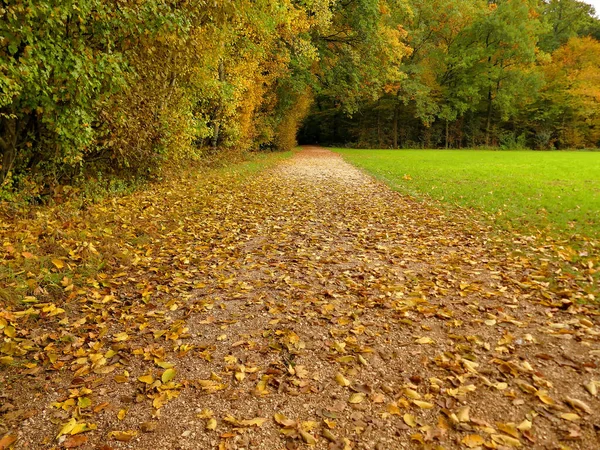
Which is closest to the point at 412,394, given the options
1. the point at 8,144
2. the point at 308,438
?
the point at 308,438

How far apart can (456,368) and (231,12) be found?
29.3ft

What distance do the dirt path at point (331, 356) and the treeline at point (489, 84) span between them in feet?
112

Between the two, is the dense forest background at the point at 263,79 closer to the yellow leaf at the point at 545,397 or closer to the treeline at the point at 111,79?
the treeline at the point at 111,79

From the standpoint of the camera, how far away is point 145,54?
8258 millimetres

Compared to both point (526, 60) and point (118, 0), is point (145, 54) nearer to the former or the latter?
point (118, 0)

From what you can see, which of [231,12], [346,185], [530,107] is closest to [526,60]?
[530,107]

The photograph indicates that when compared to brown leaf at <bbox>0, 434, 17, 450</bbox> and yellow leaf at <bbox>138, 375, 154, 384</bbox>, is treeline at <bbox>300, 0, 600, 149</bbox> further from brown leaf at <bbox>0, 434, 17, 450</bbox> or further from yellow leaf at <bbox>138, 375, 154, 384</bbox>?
brown leaf at <bbox>0, 434, 17, 450</bbox>

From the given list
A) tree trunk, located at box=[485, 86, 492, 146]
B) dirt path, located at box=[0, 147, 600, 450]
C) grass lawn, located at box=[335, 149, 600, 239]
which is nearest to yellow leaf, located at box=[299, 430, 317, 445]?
dirt path, located at box=[0, 147, 600, 450]

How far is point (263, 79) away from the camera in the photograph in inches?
797

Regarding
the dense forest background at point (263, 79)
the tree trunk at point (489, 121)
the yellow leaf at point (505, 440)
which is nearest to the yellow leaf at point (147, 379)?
the yellow leaf at point (505, 440)

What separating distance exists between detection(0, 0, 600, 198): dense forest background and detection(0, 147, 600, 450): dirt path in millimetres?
3121

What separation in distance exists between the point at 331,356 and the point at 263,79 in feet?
63.0

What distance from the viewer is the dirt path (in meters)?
2.47

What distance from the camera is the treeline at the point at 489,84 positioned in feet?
129
